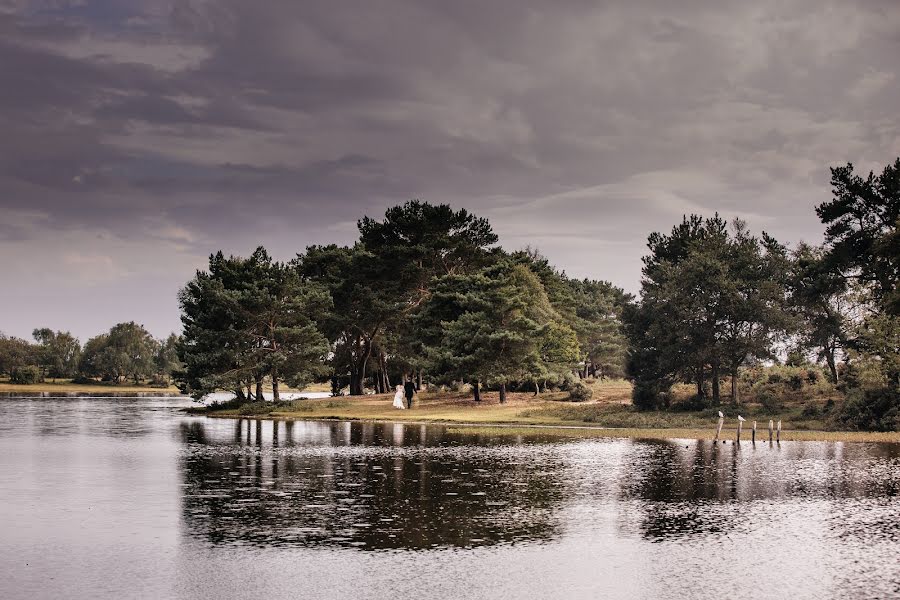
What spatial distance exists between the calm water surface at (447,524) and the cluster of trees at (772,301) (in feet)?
91.9

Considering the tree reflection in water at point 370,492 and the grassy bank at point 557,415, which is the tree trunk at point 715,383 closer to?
the grassy bank at point 557,415

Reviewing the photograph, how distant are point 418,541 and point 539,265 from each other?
91982mm

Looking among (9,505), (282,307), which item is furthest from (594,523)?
(282,307)

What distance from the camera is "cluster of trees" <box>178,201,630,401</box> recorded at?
8244cm

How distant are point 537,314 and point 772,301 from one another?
25087 mm

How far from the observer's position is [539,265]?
111625 mm

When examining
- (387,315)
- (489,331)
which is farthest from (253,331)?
(489,331)

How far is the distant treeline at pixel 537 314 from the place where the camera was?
231ft

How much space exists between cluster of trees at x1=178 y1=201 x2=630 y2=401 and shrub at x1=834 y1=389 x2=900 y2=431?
28917 millimetres

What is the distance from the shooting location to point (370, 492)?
1160 inches

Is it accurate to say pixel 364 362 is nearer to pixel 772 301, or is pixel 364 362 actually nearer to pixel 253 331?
pixel 253 331

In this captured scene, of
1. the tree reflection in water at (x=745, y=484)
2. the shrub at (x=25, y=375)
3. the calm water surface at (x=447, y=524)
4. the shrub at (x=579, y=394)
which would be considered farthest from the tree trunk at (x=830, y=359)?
the shrub at (x=25, y=375)

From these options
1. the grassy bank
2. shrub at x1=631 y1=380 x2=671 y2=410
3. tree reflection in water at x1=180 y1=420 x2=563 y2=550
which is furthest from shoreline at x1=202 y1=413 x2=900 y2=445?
shrub at x1=631 y1=380 x2=671 y2=410

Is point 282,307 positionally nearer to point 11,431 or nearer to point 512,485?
point 11,431
